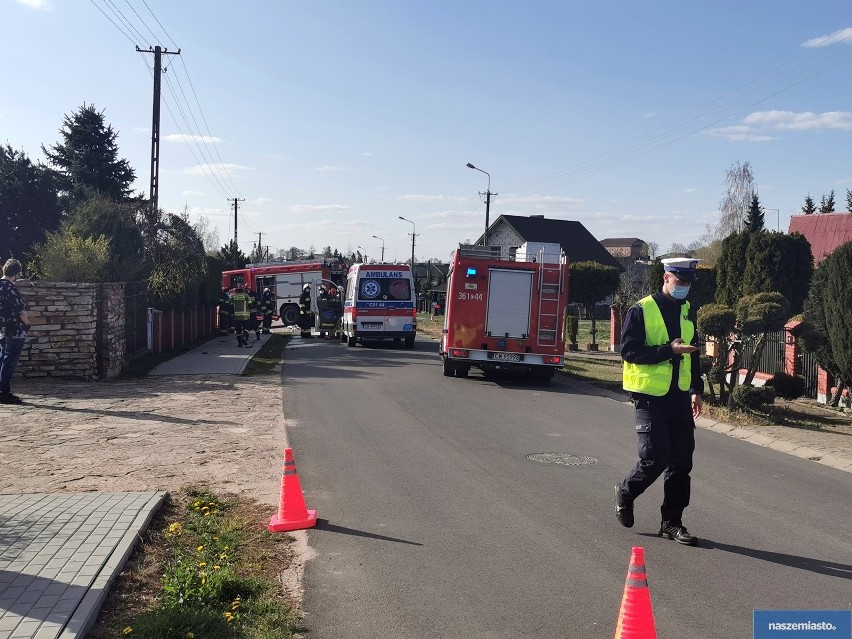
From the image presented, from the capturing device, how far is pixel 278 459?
31.3ft

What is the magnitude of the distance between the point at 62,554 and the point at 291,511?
1840 millimetres

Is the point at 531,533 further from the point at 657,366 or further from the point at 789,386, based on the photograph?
the point at 789,386

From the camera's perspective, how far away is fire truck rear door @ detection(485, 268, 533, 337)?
18.5 m

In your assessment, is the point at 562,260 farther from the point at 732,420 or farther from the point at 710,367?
the point at 732,420

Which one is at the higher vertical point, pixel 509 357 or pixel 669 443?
pixel 669 443

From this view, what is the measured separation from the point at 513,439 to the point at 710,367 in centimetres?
529

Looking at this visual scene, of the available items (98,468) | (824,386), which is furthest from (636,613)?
(824,386)

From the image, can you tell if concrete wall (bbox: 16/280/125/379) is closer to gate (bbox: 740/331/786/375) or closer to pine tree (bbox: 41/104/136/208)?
gate (bbox: 740/331/786/375)

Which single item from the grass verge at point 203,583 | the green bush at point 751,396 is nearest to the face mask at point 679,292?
the grass verge at point 203,583

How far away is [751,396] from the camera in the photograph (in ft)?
44.9

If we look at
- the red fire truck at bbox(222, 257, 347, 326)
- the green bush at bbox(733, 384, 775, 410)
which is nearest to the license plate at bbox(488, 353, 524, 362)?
the green bush at bbox(733, 384, 775, 410)

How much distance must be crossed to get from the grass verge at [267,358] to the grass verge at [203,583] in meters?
12.4

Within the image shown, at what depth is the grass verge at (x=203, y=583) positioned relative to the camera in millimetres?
4496

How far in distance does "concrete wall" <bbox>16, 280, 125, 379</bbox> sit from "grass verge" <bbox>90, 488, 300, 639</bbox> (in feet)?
34.1
